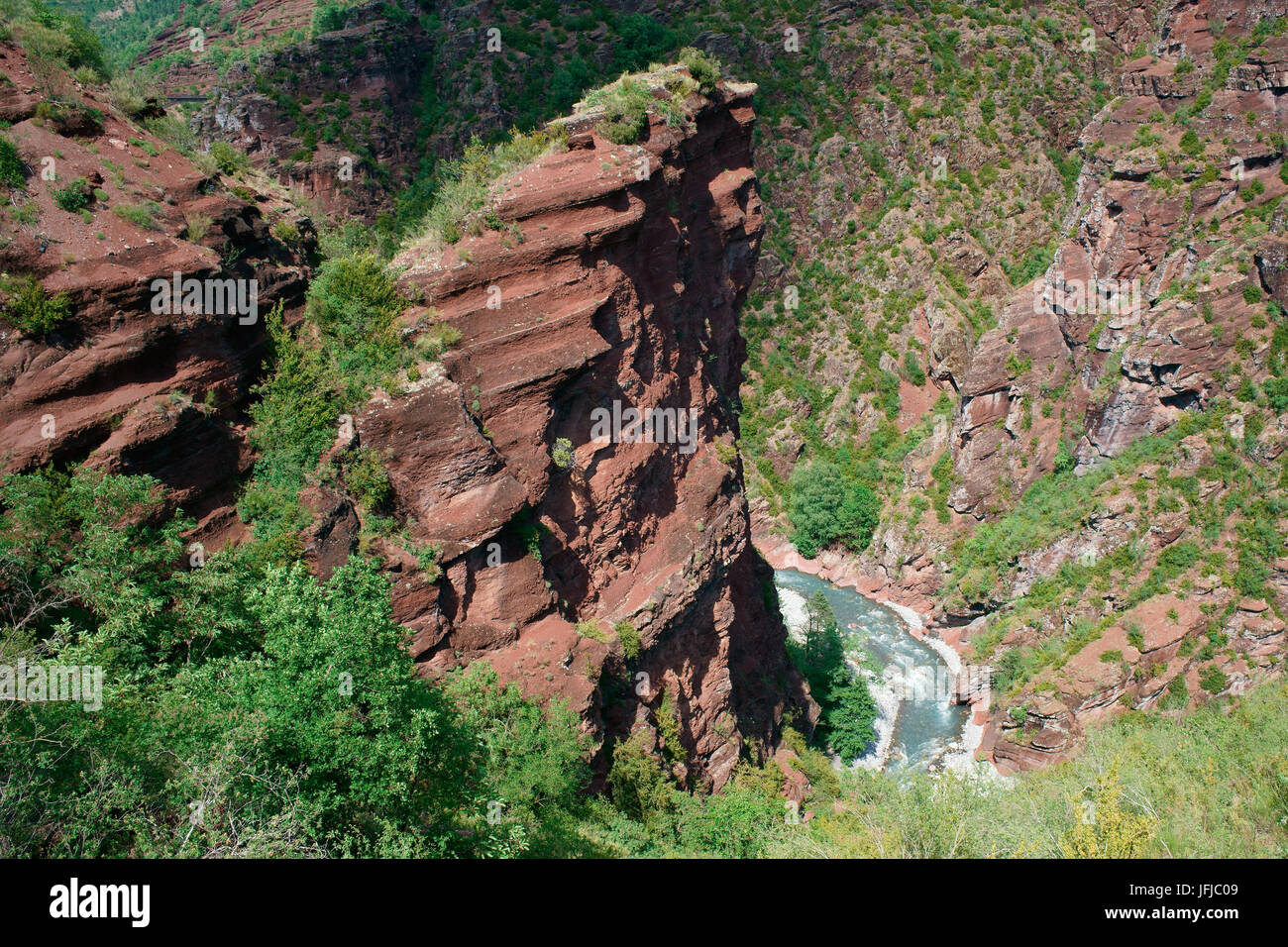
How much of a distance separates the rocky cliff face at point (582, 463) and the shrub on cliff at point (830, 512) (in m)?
42.8

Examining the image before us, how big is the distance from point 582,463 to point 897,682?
40.6m

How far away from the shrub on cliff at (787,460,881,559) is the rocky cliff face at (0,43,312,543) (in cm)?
5799

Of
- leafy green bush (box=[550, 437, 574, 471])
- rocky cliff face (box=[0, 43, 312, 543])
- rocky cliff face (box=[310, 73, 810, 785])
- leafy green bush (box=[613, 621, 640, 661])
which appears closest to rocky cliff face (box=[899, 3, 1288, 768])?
rocky cliff face (box=[310, 73, 810, 785])

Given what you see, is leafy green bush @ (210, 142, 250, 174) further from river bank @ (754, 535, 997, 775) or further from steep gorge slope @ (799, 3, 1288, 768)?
steep gorge slope @ (799, 3, 1288, 768)

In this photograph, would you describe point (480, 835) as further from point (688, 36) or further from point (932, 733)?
point (688, 36)

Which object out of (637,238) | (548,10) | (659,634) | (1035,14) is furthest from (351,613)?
(1035,14)

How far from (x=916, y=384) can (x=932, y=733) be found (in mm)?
34658

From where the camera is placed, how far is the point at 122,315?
673 inches

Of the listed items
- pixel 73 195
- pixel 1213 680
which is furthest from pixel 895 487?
pixel 73 195

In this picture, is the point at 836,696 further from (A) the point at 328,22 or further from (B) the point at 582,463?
(A) the point at 328,22

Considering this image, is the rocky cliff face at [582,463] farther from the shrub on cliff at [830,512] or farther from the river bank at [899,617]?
the shrub on cliff at [830,512]

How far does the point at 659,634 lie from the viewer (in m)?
24.7

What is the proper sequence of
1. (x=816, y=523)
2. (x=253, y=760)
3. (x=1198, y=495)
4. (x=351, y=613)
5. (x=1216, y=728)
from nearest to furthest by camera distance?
1. (x=253, y=760)
2. (x=351, y=613)
3. (x=1216, y=728)
4. (x=1198, y=495)
5. (x=816, y=523)

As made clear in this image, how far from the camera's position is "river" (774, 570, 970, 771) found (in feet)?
163
